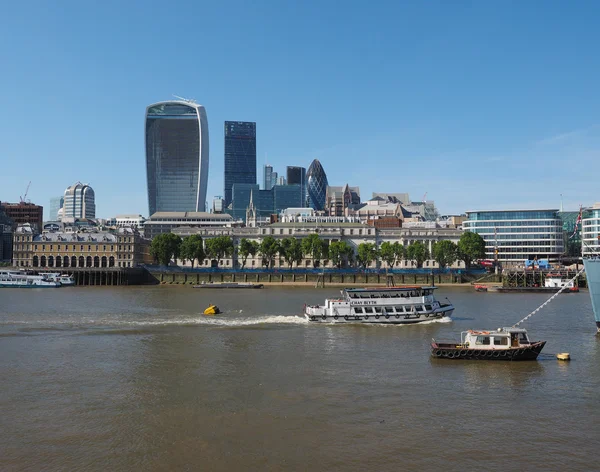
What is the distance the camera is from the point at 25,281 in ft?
547

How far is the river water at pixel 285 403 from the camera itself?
3023 centimetres

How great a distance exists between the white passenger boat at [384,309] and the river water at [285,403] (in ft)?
30.7

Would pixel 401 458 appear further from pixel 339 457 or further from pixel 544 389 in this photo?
pixel 544 389

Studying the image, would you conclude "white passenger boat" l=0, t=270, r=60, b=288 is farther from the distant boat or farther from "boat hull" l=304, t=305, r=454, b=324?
"boat hull" l=304, t=305, r=454, b=324

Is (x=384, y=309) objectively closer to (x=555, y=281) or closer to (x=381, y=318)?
(x=381, y=318)

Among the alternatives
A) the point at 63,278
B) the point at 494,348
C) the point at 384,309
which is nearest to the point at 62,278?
the point at 63,278

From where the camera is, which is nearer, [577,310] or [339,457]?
[339,457]

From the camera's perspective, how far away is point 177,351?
190ft

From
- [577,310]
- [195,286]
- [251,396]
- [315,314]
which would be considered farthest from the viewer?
[195,286]

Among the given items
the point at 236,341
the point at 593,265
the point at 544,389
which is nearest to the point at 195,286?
the point at 236,341

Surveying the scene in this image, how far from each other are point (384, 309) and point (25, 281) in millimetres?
121442

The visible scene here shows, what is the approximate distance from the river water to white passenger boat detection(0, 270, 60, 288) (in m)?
103

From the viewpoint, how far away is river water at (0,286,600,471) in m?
30.2

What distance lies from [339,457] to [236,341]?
35.2 metres
